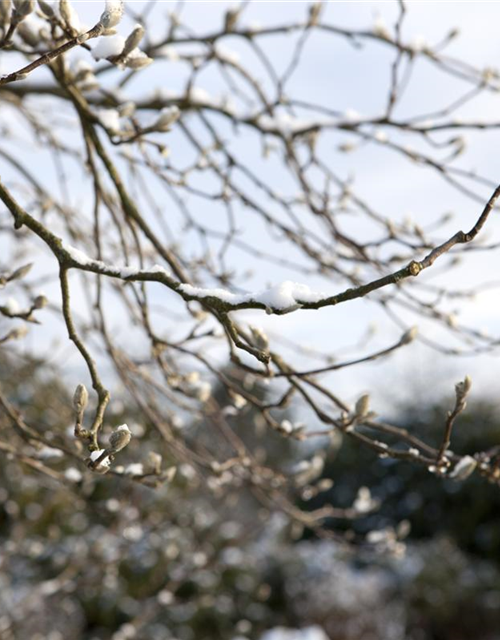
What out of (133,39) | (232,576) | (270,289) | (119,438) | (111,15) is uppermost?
(232,576)

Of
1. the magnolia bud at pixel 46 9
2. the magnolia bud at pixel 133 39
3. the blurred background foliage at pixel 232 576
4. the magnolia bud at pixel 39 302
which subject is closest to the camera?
the magnolia bud at pixel 133 39

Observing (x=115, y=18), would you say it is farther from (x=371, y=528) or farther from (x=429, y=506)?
(x=371, y=528)

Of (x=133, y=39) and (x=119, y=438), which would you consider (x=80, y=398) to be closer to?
(x=119, y=438)

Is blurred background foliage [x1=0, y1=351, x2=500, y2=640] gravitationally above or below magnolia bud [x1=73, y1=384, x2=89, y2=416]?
above

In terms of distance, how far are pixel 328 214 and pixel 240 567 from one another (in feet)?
16.4

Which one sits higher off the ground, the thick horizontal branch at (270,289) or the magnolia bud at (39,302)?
the magnolia bud at (39,302)

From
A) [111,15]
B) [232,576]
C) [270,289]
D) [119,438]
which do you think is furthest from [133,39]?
[232,576]

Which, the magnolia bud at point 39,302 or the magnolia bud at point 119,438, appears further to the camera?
the magnolia bud at point 39,302

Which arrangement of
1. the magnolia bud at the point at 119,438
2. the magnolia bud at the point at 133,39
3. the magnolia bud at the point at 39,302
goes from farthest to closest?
the magnolia bud at the point at 39,302 → the magnolia bud at the point at 133,39 → the magnolia bud at the point at 119,438

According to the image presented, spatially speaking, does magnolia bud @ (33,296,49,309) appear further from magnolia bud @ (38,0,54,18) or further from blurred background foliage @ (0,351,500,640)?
blurred background foliage @ (0,351,500,640)

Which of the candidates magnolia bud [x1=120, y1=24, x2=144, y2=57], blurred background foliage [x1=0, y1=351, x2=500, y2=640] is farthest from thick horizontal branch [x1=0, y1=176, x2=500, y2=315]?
blurred background foliage [x1=0, y1=351, x2=500, y2=640]

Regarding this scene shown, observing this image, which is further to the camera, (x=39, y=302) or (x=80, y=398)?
(x=39, y=302)

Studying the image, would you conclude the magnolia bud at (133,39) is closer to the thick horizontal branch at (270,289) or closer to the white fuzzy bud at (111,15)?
the white fuzzy bud at (111,15)

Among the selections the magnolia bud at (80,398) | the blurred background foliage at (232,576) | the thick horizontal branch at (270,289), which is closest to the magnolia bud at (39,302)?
the thick horizontal branch at (270,289)
